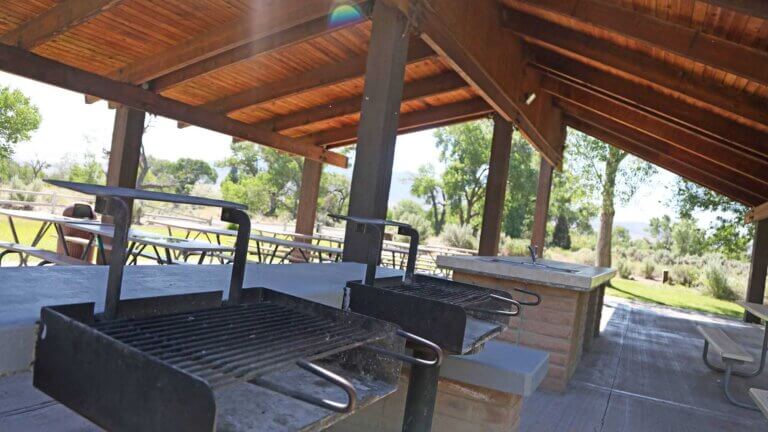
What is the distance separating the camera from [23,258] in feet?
17.1

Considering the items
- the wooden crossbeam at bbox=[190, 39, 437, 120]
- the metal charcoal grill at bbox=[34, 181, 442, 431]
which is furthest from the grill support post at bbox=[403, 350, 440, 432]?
the wooden crossbeam at bbox=[190, 39, 437, 120]

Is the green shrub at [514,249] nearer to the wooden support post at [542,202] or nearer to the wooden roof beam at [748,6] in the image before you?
the wooden support post at [542,202]

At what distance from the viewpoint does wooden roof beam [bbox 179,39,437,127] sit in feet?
18.1

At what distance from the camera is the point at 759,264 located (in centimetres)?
930

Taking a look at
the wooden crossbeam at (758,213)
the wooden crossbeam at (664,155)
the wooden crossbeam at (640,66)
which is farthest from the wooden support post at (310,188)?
the wooden crossbeam at (758,213)

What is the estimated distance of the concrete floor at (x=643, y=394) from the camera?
3.43 meters

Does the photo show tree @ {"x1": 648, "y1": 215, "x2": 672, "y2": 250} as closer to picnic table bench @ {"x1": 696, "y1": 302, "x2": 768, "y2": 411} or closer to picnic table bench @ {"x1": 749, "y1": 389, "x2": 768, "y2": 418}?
picnic table bench @ {"x1": 696, "y1": 302, "x2": 768, "y2": 411}

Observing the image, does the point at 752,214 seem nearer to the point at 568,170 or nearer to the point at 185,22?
the point at 568,170

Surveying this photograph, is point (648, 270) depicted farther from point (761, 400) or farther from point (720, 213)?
point (761, 400)

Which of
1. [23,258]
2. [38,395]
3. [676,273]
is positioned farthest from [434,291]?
[676,273]

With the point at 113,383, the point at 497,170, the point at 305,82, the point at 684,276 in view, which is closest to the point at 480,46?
the point at 497,170

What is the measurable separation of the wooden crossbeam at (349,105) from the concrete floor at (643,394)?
369 centimetres

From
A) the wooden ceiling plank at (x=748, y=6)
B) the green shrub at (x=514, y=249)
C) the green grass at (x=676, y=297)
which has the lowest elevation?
the green grass at (x=676, y=297)

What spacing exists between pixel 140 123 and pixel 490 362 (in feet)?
19.7
